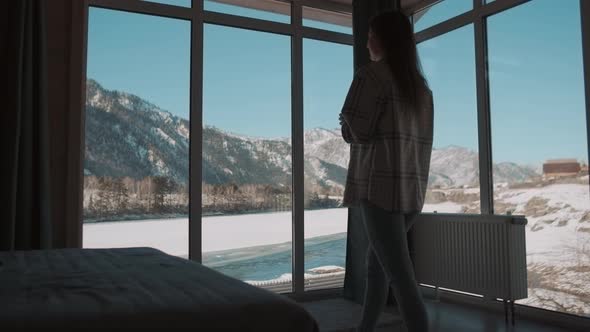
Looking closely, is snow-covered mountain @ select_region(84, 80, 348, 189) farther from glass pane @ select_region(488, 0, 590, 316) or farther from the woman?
the woman

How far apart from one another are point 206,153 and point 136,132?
468 mm

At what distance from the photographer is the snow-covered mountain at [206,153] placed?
2932 mm

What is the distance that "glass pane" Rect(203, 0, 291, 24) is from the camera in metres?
3.29

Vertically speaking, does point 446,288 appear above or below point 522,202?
below

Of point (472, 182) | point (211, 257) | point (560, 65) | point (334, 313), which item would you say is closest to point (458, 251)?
point (472, 182)

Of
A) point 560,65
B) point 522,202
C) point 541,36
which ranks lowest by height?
point 522,202

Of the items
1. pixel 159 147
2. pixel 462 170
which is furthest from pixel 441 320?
pixel 159 147

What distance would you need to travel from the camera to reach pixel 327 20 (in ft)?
12.1

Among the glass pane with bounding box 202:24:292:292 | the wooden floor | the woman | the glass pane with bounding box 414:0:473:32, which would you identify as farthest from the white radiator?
the glass pane with bounding box 414:0:473:32

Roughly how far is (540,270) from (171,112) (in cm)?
245

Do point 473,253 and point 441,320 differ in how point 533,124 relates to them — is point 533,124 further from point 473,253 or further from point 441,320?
point 441,320

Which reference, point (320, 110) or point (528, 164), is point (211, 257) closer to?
point (320, 110)

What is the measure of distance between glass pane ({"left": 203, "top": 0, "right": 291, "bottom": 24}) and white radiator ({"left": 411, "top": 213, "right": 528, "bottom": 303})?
69.3 inches

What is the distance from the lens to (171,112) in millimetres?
3125
